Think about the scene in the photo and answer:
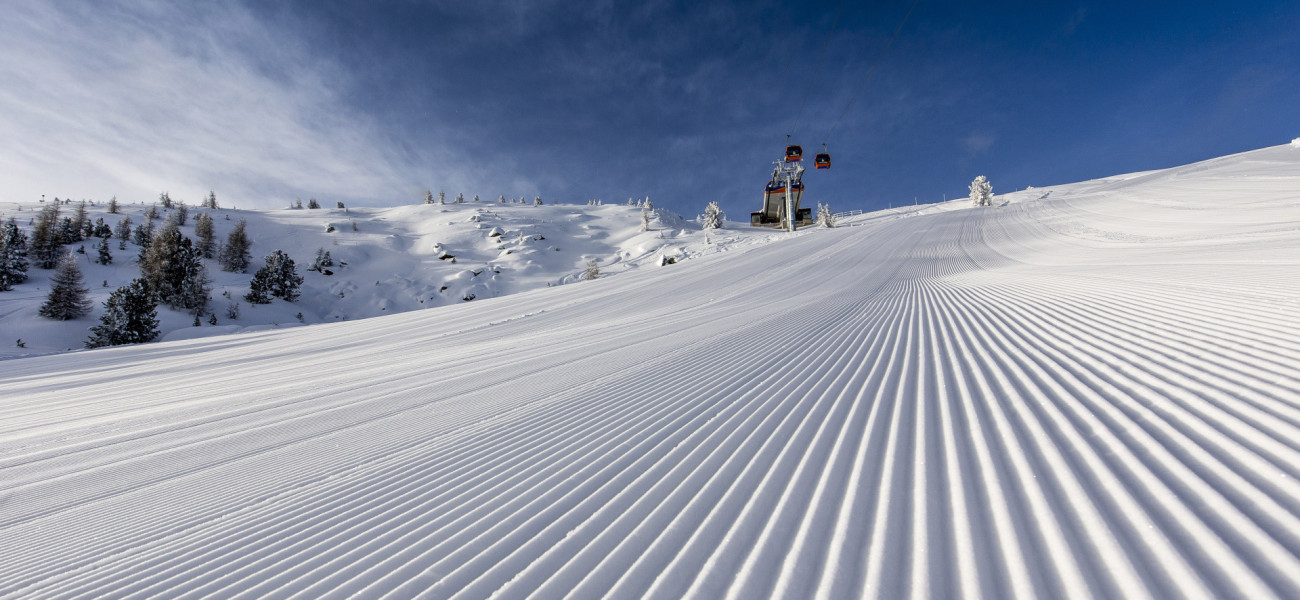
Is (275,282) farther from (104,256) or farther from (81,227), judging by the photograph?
(81,227)

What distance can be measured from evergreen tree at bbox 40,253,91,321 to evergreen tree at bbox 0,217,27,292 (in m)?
6.20

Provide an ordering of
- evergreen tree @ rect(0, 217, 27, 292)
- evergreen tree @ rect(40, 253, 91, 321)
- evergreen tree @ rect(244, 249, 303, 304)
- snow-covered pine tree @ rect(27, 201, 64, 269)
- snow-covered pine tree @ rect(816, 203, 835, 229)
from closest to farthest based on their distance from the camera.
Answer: evergreen tree @ rect(40, 253, 91, 321) → evergreen tree @ rect(0, 217, 27, 292) → evergreen tree @ rect(244, 249, 303, 304) → snow-covered pine tree @ rect(27, 201, 64, 269) → snow-covered pine tree @ rect(816, 203, 835, 229)

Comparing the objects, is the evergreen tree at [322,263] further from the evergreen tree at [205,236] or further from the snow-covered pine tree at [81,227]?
the snow-covered pine tree at [81,227]

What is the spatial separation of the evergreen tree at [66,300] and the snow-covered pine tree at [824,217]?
3912 centimetres

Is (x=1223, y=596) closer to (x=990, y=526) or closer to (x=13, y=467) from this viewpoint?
(x=990, y=526)

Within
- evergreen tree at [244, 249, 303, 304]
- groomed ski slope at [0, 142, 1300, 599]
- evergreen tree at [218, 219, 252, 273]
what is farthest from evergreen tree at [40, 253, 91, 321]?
groomed ski slope at [0, 142, 1300, 599]

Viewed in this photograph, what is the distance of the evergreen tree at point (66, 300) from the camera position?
13.7m

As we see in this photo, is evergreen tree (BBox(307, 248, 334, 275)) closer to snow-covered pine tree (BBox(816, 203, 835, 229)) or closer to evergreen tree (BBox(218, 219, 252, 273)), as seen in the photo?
evergreen tree (BBox(218, 219, 252, 273))

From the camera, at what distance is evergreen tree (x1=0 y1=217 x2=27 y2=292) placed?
663 inches

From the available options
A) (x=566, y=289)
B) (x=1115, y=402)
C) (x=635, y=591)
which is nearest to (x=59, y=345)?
(x=566, y=289)

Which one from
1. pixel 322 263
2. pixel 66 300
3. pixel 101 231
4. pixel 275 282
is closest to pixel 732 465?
pixel 66 300

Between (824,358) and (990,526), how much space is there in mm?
2783

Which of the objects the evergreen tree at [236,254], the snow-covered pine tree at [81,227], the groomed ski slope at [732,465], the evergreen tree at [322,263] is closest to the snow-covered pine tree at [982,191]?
the groomed ski slope at [732,465]

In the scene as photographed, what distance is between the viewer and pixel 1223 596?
1077 mm
